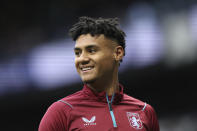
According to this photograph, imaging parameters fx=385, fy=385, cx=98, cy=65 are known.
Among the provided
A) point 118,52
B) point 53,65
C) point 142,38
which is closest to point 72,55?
point 53,65

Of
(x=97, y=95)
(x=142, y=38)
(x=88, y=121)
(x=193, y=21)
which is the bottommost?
(x=88, y=121)

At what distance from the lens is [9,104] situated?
26.1 feet

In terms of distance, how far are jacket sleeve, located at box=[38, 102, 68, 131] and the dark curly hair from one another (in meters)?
0.47

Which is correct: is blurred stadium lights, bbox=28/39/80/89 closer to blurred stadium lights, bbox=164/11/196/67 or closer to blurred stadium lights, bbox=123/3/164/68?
blurred stadium lights, bbox=123/3/164/68

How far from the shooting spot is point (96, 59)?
7.71 feet

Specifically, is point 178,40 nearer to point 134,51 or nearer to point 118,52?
point 134,51

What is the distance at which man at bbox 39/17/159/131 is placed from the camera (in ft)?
7.57

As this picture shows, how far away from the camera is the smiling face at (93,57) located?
2354mm

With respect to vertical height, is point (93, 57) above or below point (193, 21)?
below

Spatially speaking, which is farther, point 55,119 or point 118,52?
point 118,52

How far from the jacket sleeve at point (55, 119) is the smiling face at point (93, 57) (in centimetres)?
23

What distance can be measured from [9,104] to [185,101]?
400 cm

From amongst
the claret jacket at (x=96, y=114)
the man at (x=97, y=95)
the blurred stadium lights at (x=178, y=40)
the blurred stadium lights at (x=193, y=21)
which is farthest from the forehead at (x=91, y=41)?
the blurred stadium lights at (x=193, y=21)

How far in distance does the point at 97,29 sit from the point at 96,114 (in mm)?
530
